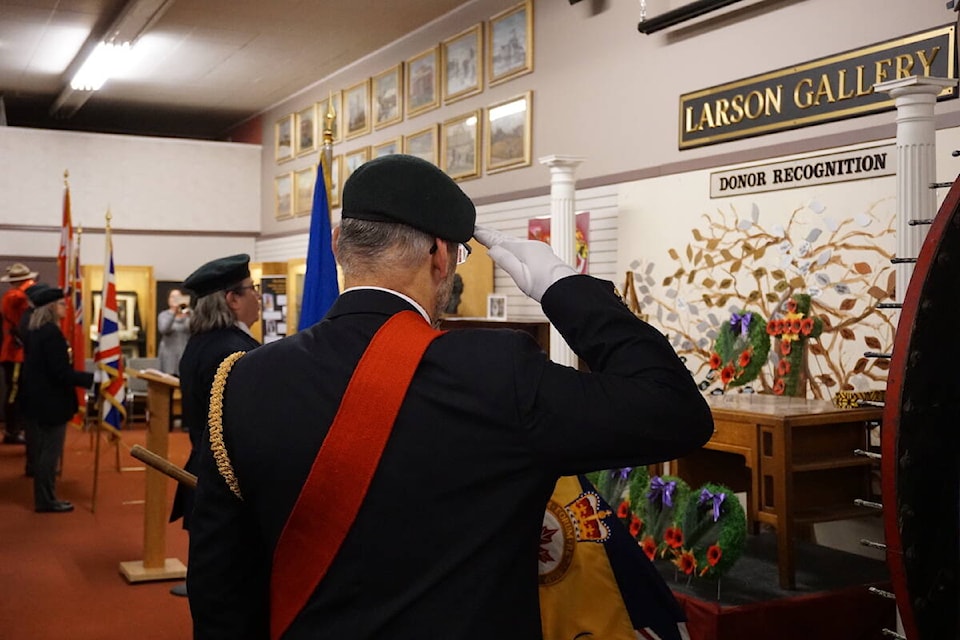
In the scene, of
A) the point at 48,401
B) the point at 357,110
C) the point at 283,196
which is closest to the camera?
the point at 48,401

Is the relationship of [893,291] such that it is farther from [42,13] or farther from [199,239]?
[199,239]

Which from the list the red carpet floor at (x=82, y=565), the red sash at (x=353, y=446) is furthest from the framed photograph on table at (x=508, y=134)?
the red sash at (x=353, y=446)

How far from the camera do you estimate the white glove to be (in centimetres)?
152

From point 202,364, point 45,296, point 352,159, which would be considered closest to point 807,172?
point 202,364

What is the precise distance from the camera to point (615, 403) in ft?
4.40

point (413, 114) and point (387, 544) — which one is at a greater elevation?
point (413, 114)

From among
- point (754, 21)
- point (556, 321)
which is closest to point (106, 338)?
point (754, 21)

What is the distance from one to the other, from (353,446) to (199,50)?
10.5 m

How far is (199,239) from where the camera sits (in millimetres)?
14117

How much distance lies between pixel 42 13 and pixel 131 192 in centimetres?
408

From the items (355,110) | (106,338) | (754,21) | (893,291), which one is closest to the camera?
(893,291)

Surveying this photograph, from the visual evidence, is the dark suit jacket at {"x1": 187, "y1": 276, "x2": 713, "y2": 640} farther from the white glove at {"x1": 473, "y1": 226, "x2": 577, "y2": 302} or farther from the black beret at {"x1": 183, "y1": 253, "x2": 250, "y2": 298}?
the black beret at {"x1": 183, "y1": 253, "x2": 250, "y2": 298}

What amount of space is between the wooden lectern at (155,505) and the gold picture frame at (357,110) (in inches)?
235

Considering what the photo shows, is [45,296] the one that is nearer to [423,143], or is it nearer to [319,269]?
[423,143]
